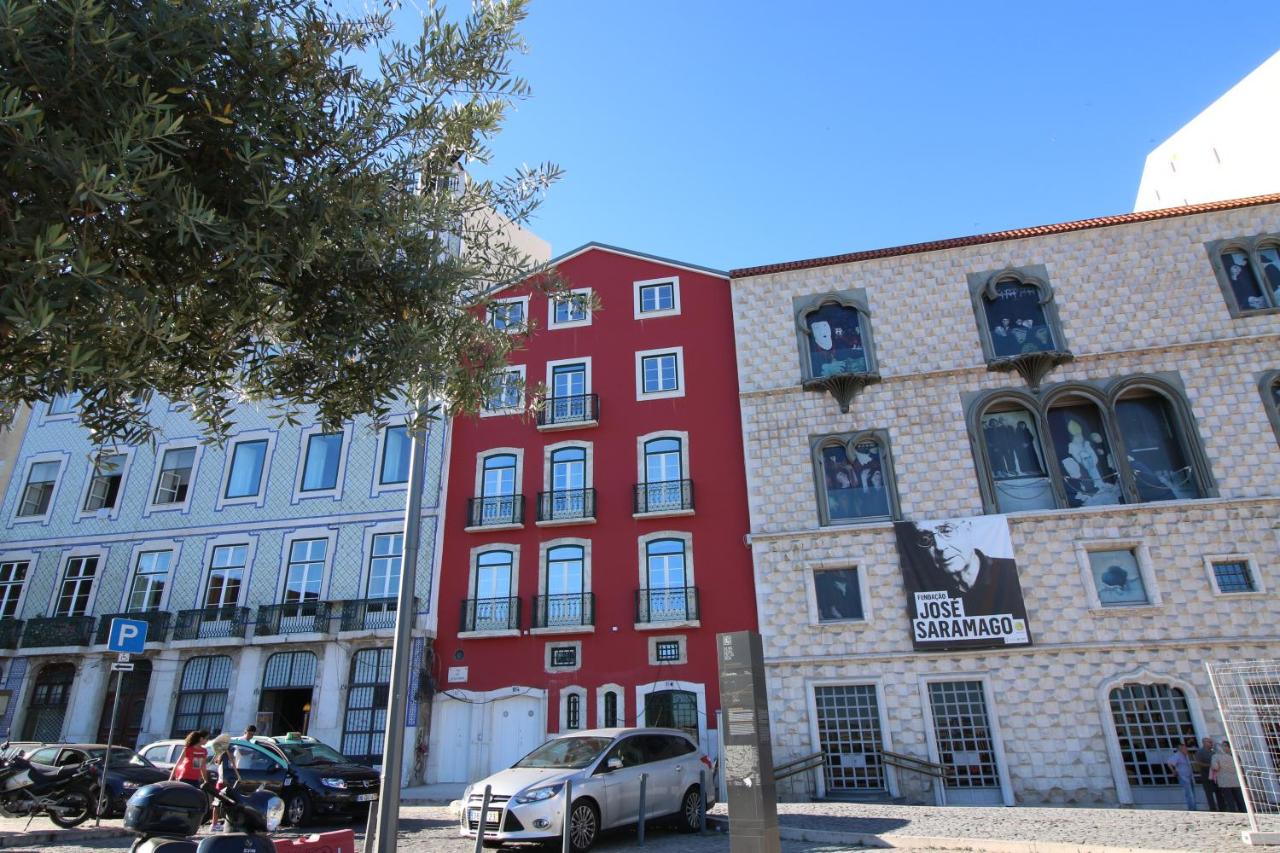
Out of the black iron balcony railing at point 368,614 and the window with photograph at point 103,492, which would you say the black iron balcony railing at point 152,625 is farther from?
the black iron balcony railing at point 368,614

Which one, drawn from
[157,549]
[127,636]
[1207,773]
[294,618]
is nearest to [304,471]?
[294,618]

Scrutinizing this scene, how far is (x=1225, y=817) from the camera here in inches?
487

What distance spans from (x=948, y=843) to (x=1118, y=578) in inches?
420

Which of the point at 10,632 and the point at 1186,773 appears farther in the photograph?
the point at 10,632

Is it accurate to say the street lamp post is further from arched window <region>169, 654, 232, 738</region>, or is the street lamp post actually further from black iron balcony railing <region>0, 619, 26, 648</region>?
black iron balcony railing <region>0, 619, 26, 648</region>

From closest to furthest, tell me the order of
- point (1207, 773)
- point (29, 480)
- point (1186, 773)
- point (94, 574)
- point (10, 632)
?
point (1207, 773)
point (1186, 773)
point (10, 632)
point (94, 574)
point (29, 480)

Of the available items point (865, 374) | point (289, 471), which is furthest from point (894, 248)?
point (289, 471)

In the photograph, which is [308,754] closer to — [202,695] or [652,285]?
[202,695]

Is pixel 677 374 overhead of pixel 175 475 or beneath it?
overhead

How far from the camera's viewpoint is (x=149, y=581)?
25297 mm

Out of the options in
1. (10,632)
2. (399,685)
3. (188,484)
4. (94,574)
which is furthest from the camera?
(188,484)

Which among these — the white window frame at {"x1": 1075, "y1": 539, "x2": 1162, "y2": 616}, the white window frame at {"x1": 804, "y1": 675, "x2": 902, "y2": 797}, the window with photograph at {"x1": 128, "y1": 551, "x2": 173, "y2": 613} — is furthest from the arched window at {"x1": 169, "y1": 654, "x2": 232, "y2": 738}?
the white window frame at {"x1": 1075, "y1": 539, "x2": 1162, "y2": 616}

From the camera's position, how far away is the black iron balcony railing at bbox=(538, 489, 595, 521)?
2236cm

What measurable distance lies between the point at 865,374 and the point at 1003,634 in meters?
7.12
